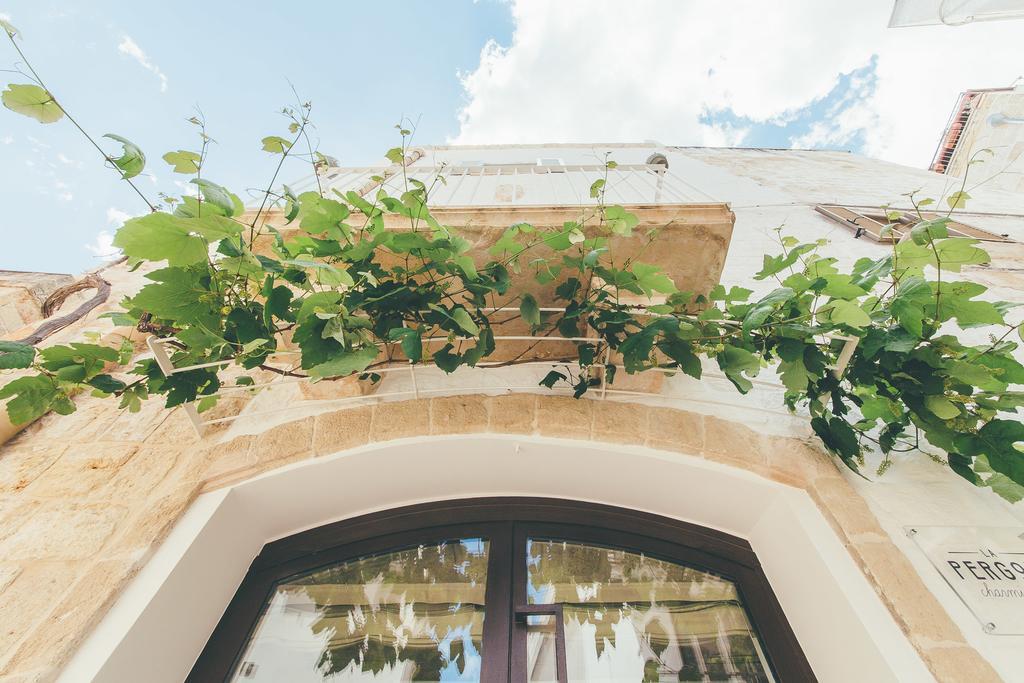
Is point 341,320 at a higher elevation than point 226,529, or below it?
higher

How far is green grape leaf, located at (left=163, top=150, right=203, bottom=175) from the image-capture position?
1.04 metres

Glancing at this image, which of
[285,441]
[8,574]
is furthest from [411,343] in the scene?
[8,574]

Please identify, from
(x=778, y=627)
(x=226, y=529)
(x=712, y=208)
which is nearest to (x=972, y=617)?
(x=778, y=627)

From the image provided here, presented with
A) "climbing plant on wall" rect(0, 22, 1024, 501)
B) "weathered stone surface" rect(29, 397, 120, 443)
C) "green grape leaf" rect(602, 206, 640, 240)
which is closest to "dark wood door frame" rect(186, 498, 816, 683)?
"climbing plant on wall" rect(0, 22, 1024, 501)

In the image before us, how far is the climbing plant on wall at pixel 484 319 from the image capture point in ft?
3.26

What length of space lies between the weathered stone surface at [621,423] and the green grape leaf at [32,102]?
1.69 metres

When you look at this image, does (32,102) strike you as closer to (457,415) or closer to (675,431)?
(457,415)

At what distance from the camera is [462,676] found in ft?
4.16

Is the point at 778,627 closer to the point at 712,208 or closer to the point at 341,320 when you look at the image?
the point at 712,208

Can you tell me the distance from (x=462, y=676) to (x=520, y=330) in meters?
1.22

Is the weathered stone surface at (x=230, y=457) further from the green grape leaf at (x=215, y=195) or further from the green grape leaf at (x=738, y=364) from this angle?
the green grape leaf at (x=738, y=364)

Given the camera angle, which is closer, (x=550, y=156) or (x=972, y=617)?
(x=972, y=617)

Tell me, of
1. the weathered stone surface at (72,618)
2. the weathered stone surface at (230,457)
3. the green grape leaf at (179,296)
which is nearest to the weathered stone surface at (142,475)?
the weathered stone surface at (230,457)

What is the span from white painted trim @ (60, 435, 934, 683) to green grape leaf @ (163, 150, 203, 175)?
0.96 meters
